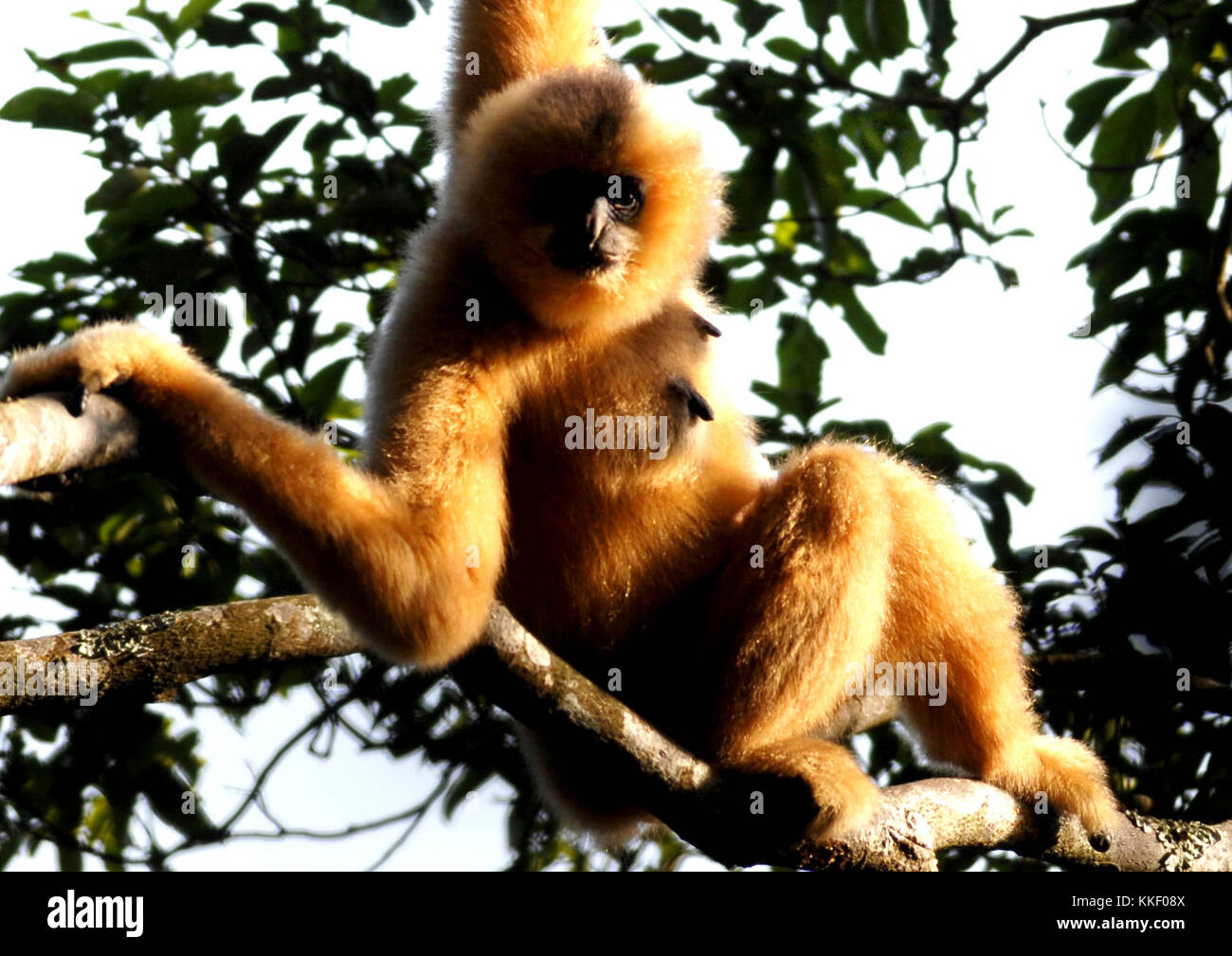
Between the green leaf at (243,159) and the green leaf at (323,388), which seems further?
the green leaf at (323,388)

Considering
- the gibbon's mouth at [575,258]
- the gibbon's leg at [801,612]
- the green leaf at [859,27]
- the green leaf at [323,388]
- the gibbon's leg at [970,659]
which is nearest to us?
the gibbon's leg at [801,612]

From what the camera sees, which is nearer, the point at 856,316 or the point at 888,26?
the point at 888,26

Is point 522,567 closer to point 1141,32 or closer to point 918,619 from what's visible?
point 918,619

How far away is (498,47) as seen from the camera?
496 cm

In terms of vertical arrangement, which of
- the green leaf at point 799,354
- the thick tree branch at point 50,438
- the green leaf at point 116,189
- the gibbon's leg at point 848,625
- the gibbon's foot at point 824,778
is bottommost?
the gibbon's foot at point 824,778

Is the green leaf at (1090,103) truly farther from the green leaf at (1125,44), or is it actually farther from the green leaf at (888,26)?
the green leaf at (888,26)

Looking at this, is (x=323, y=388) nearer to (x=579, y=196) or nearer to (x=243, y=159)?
(x=243, y=159)

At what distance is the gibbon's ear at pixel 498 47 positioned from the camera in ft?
16.2

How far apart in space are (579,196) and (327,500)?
1490 mm

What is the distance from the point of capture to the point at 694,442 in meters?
4.08

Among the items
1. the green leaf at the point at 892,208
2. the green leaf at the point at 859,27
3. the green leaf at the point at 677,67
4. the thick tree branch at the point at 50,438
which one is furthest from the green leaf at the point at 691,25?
the thick tree branch at the point at 50,438

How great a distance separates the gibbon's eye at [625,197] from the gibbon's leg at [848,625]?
1010 mm

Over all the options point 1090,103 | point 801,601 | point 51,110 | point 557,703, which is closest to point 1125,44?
point 1090,103

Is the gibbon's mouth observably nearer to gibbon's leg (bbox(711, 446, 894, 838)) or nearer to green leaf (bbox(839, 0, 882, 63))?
gibbon's leg (bbox(711, 446, 894, 838))
